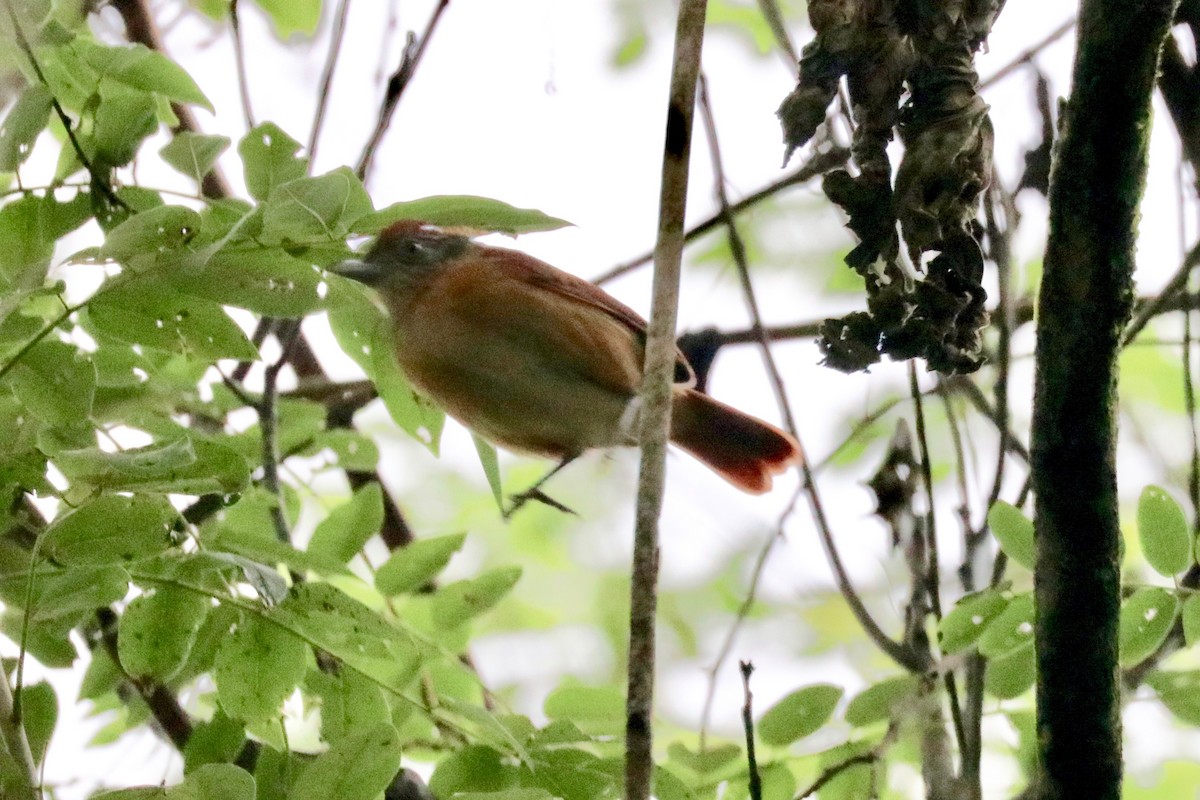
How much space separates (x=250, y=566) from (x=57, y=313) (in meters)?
0.64

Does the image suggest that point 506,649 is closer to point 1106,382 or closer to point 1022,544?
point 1022,544

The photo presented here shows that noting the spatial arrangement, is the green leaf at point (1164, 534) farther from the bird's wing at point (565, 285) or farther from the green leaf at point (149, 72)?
the green leaf at point (149, 72)

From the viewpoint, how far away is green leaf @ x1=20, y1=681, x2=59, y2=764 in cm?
165

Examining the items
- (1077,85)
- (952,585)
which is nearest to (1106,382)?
(1077,85)

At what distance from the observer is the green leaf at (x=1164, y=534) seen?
70.4 inches

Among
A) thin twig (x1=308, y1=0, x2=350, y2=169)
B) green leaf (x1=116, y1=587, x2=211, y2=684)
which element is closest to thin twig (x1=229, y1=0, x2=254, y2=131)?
thin twig (x1=308, y1=0, x2=350, y2=169)

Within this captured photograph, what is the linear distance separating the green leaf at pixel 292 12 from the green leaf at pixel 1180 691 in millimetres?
2228

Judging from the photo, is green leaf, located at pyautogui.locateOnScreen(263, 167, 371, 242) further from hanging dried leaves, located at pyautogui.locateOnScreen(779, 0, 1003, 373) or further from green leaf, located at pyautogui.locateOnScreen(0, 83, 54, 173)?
hanging dried leaves, located at pyautogui.locateOnScreen(779, 0, 1003, 373)

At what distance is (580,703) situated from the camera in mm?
2105

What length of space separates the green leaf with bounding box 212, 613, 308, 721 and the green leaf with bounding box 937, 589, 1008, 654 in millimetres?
889

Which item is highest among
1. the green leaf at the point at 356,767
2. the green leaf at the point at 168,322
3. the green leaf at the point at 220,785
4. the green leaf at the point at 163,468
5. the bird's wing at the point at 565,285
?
the bird's wing at the point at 565,285

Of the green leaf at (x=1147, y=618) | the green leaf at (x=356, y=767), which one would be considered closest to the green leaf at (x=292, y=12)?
the green leaf at (x=356, y=767)

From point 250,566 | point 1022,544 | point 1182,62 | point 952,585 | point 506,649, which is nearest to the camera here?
point 250,566

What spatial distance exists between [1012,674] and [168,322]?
1.29 m
